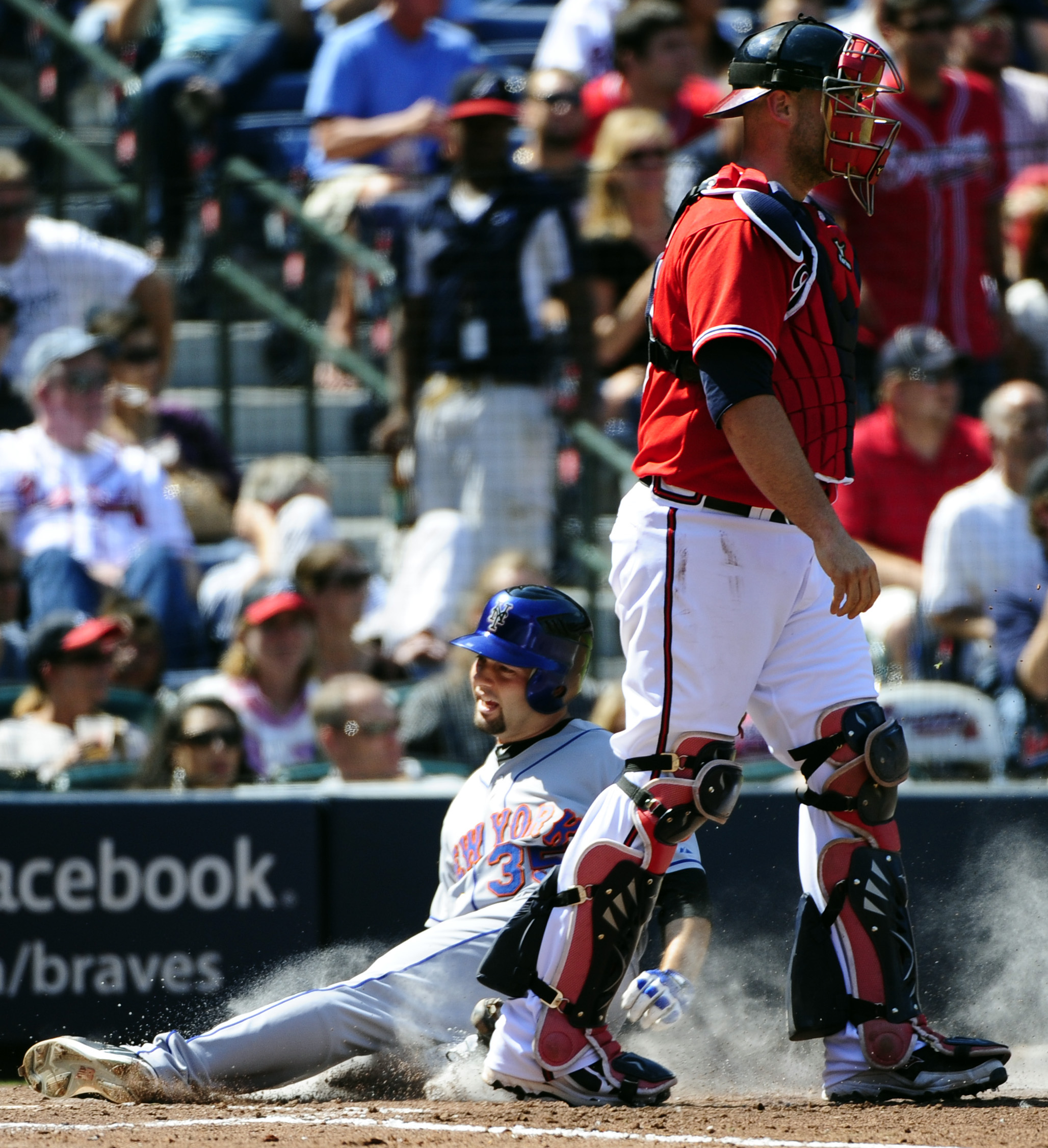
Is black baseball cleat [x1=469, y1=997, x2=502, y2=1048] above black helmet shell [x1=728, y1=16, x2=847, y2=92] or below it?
below

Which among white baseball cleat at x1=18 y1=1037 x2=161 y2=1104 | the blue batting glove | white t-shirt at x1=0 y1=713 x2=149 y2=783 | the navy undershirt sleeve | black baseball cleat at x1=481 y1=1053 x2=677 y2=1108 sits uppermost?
the navy undershirt sleeve

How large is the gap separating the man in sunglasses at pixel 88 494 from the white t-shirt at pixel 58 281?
51 cm

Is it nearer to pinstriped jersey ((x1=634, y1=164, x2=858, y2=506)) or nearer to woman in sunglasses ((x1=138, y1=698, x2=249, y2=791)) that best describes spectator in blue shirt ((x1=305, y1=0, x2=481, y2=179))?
woman in sunglasses ((x1=138, y1=698, x2=249, y2=791))

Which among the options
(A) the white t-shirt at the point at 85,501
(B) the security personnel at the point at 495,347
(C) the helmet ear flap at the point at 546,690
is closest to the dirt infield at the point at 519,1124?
(C) the helmet ear flap at the point at 546,690

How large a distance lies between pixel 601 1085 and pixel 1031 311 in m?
4.41

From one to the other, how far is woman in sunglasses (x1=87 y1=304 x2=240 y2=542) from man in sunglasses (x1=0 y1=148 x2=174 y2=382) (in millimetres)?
93

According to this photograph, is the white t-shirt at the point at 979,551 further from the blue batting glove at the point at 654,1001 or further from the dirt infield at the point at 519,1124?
the blue batting glove at the point at 654,1001

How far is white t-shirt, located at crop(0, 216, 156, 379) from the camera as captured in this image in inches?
305

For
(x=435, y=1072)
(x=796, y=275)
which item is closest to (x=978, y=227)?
(x=796, y=275)

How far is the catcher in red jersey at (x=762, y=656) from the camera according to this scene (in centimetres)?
351

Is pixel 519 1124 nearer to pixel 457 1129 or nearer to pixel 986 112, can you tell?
pixel 457 1129

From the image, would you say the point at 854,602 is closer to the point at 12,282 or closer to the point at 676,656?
the point at 676,656

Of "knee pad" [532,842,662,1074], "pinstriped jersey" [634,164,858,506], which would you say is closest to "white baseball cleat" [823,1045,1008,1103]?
"knee pad" [532,842,662,1074]

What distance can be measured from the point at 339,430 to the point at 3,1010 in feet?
11.8
